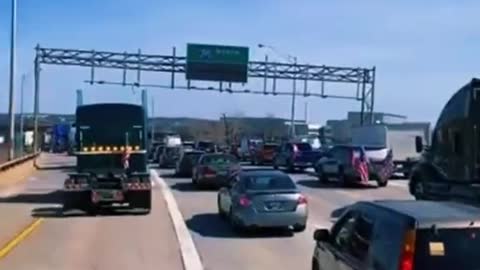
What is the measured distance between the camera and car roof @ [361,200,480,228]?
6.96 metres

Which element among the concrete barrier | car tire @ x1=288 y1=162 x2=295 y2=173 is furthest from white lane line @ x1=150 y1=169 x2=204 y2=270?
car tire @ x1=288 y1=162 x2=295 y2=173

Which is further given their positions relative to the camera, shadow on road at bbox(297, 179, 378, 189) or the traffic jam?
shadow on road at bbox(297, 179, 378, 189)

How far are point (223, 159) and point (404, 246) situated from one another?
93.6 ft

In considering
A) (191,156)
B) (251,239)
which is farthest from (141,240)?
(191,156)

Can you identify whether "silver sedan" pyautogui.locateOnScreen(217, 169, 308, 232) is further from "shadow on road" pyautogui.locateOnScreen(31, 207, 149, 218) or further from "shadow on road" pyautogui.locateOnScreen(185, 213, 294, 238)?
"shadow on road" pyautogui.locateOnScreen(31, 207, 149, 218)

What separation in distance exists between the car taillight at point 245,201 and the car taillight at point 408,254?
39.2ft

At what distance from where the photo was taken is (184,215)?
23.8 meters

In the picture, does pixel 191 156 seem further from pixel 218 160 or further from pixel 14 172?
pixel 218 160

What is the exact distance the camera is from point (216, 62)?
63750mm

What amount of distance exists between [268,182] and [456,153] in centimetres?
488

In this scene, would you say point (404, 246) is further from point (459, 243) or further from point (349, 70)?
point (349, 70)

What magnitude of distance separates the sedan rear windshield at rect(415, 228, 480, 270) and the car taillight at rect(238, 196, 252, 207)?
12.0m

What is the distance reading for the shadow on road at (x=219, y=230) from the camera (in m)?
18.9

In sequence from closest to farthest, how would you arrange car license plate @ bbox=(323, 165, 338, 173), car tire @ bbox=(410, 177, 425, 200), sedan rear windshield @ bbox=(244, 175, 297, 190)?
sedan rear windshield @ bbox=(244, 175, 297, 190) → car tire @ bbox=(410, 177, 425, 200) → car license plate @ bbox=(323, 165, 338, 173)
